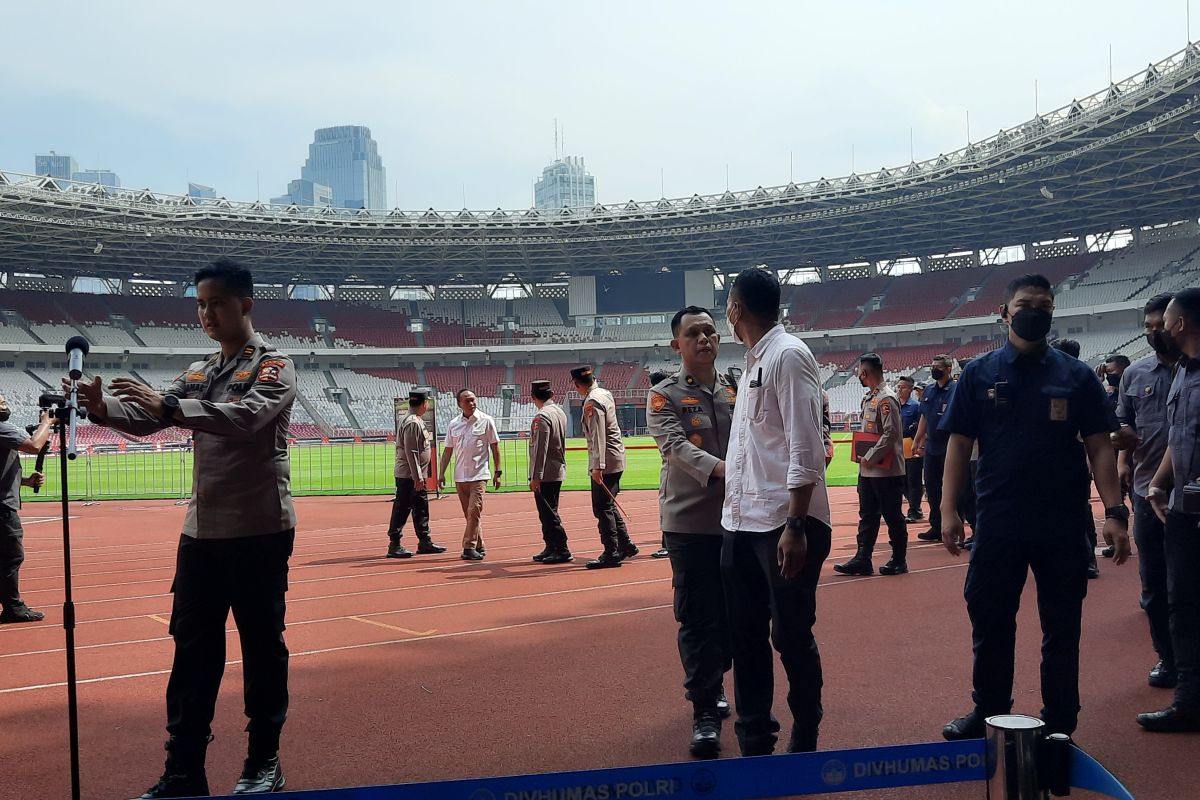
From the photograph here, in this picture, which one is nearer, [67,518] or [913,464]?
[67,518]

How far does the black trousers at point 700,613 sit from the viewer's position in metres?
4.30

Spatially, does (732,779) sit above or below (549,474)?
below

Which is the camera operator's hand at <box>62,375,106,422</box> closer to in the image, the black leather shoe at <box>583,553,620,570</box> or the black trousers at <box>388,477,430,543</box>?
the black leather shoe at <box>583,553,620,570</box>

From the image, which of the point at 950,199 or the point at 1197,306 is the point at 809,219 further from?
the point at 1197,306

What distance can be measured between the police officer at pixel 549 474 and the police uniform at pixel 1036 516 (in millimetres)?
6066

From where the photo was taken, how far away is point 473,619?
7164 millimetres

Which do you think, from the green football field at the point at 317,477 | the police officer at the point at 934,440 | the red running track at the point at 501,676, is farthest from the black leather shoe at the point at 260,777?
the green football field at the point at 317,477

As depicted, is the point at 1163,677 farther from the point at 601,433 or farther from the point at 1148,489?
the point at 601,433

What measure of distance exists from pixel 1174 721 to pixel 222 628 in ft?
14.1

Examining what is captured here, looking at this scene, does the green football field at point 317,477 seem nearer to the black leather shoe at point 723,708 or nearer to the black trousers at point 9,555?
the black trousers at point 9,555

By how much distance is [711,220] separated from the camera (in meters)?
49.8

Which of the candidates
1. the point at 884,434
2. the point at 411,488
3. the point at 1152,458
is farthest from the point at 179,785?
the point at 411,488

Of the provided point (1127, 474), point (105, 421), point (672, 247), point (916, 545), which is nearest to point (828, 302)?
point (672, 247)

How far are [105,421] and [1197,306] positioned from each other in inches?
191
